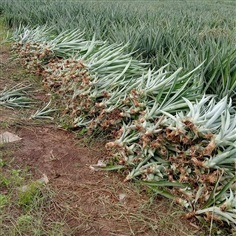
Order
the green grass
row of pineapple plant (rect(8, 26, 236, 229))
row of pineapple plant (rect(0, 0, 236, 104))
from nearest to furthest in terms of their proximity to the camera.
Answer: the green grass
row of pineapple plant (rect(8, 26, 236, 229))
row of pineapple plant (rect(0, 0, 236, 104))

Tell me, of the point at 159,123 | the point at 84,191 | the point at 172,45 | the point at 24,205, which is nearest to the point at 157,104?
the point at 159,123

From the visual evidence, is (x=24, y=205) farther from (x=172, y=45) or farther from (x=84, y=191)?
(x=172, y=45)

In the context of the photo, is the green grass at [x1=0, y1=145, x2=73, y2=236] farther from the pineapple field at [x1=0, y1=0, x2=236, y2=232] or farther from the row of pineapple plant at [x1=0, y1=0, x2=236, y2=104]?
the row of pineapple plant at [x1=0, y1=0, x2=236, y2=104]

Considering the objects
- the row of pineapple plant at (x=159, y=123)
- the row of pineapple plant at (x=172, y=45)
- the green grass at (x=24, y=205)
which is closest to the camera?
the green grass at (x=24, y=205)

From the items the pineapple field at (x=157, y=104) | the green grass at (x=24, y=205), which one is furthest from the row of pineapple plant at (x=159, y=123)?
the green grass at (x=24, y=205)

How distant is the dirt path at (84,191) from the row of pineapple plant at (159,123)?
9cm

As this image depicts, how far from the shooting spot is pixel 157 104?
210 cm

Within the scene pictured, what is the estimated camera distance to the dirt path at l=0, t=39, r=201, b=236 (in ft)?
5.42

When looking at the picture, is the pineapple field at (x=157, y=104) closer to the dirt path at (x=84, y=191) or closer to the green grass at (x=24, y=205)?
the dirt path at (x=84, y=191)

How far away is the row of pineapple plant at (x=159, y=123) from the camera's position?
1674 millimetres

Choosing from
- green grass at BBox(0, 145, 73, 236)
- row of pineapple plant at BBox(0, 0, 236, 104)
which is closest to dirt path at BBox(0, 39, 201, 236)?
green grass at BBox(0, 145, 73, 236)

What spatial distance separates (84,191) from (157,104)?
0.67m

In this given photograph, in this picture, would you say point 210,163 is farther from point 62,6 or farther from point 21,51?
point 62,6

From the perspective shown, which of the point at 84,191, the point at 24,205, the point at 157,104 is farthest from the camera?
the point at 157,104
